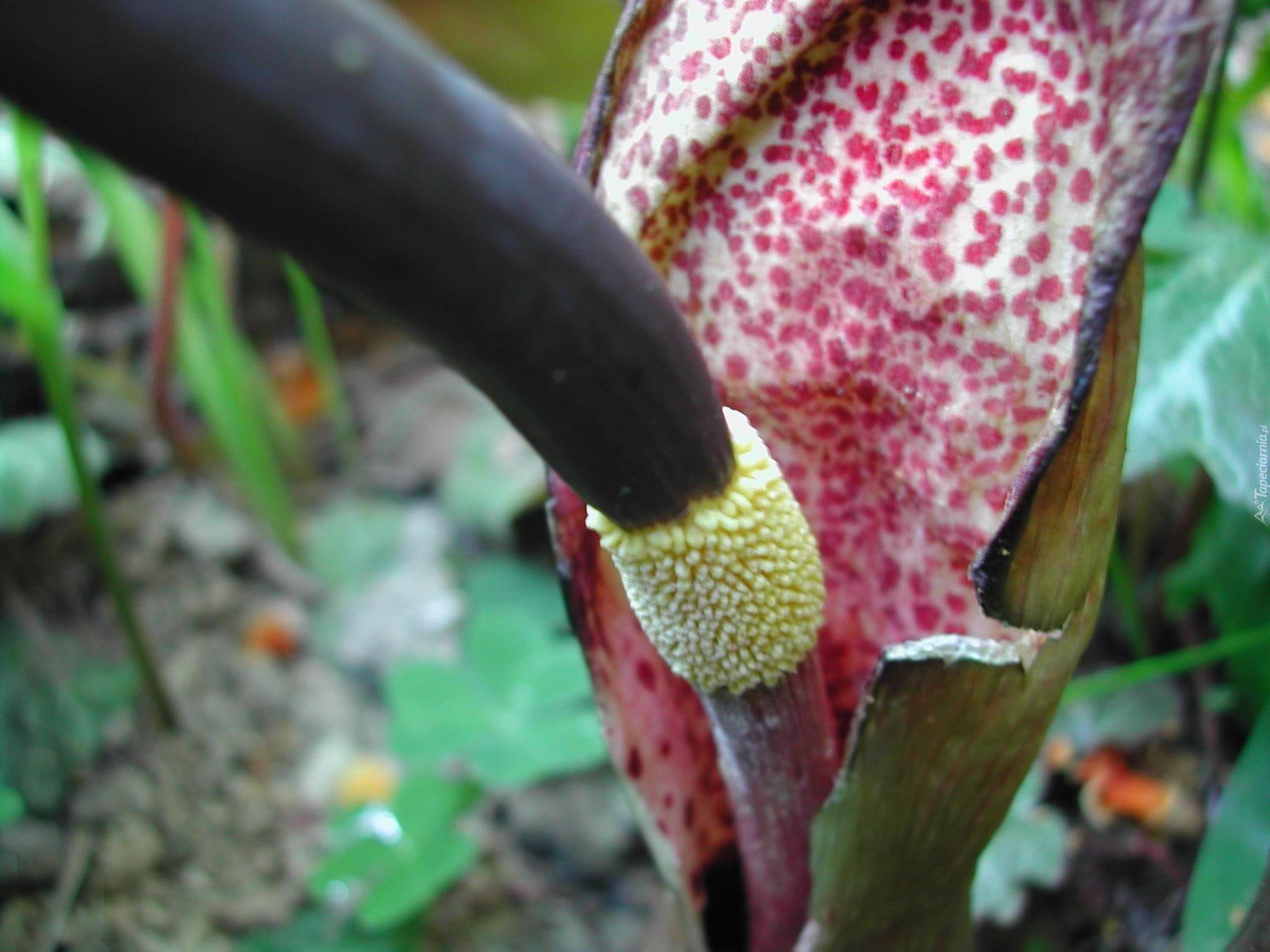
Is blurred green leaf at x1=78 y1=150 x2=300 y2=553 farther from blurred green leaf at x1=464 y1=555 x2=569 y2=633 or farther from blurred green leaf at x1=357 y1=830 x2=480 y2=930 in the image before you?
blurred green leaf at x1=357 y1=830 x2=480 y2=930

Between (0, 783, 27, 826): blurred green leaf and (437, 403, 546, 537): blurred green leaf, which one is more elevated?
(437, 403, 546, 537): blurred green leaf

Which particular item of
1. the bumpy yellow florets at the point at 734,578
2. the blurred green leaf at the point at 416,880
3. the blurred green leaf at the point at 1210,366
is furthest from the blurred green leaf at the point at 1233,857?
the blurred green leaf at the point at 416,880

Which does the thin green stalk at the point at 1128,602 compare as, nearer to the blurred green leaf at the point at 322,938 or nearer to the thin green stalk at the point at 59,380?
the blurred green leaf at the point at 322,938

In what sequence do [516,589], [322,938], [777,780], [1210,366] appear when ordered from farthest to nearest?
[516,589], [322,938], [1210,366], [777,780]

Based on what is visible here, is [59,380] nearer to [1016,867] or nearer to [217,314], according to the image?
[217,314]

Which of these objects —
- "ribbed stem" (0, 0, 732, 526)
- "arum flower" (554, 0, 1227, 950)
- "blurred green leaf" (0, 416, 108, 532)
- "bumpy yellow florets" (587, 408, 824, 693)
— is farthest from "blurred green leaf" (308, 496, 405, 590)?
"ribbed stem" (0, 0, 732, 526)

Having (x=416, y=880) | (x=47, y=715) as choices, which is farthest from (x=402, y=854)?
(x=47, y=715)
